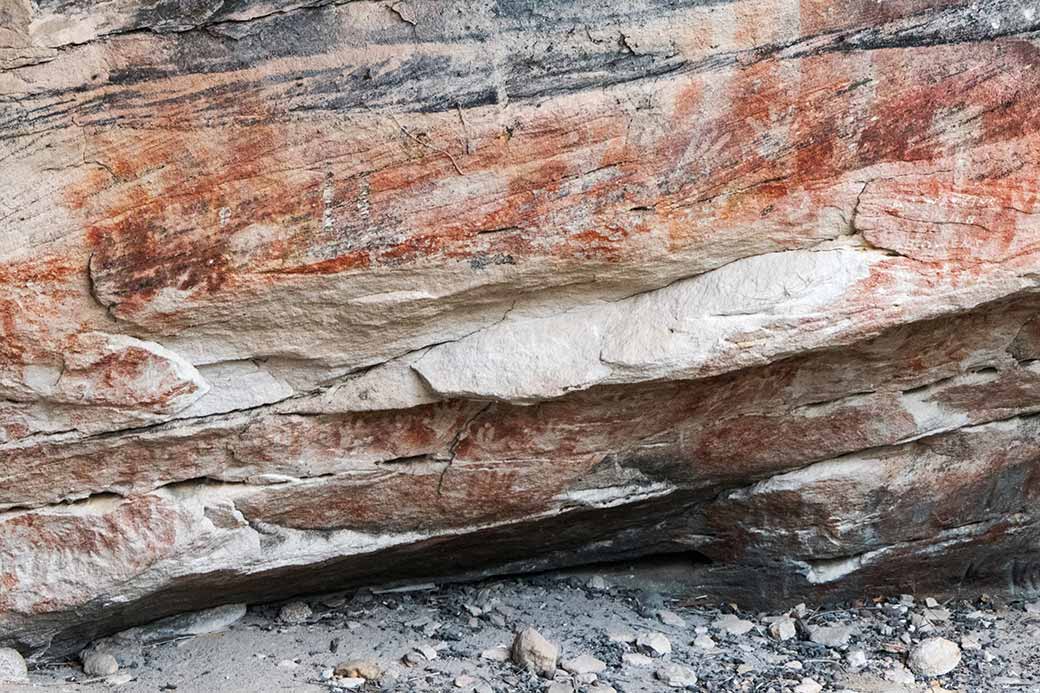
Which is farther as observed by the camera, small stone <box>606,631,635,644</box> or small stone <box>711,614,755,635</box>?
small stone <box>711,614,755,635</box>

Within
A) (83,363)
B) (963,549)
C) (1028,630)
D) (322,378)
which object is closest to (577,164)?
(322,378)

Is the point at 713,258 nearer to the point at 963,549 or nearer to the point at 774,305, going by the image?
the point at 774,305

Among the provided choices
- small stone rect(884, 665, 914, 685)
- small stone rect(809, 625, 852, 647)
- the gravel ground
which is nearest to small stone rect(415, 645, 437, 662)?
the gravel ground

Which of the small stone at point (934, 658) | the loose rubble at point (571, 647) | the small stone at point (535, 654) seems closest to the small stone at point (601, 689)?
the loose rubble at point (571, 647)

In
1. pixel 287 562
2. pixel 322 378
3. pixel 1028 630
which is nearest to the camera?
pixel 322 378

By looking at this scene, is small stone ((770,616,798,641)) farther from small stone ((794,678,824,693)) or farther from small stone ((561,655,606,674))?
small stone ((561,655,606,674))

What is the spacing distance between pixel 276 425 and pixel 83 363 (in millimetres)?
519

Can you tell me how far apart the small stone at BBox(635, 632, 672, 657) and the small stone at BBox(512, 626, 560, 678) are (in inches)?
12.8

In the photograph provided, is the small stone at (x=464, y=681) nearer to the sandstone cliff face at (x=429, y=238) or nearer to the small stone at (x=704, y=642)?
the sandstone cliff face at (x=429, y=238)

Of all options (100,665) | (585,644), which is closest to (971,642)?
(585,644)

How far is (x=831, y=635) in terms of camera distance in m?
3.69

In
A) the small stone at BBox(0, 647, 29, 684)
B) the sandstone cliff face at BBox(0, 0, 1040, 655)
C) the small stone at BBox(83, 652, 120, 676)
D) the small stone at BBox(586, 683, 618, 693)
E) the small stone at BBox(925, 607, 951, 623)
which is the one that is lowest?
the small stone at BBox(925, 607, 951, 623)

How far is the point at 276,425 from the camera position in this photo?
9.94ft

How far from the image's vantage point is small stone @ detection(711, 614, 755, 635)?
372cm
